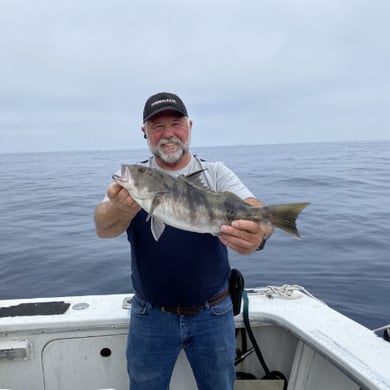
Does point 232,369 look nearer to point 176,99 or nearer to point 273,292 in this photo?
point 273,292

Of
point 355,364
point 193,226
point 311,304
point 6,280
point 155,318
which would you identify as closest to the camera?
point 193,226

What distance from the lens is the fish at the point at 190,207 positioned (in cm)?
309

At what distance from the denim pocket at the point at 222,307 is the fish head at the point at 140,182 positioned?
1.33m

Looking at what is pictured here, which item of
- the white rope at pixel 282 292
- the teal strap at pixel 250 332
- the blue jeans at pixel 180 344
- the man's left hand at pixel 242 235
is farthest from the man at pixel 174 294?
the white rope at pixel 282 292

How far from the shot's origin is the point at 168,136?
3.64 meters

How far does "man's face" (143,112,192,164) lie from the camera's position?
3650 mm

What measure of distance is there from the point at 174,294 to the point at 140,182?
1.17 metres

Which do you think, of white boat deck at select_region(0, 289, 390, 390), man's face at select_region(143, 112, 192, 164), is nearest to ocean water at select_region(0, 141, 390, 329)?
white boat deck at select_region(0, 289, 390, 390)

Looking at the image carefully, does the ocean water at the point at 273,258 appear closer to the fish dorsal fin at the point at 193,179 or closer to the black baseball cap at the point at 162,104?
the fish dorsal fin at the point at 193,179

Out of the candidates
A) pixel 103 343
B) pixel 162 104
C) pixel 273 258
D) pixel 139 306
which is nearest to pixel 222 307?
pixel 139 306

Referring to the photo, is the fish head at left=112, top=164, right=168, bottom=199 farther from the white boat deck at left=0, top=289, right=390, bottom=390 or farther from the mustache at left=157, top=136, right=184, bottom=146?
the white boat deck at left=0, top=289, right=390, bottom=390

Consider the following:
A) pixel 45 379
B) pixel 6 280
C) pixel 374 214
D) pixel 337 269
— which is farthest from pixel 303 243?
pixel 45 379

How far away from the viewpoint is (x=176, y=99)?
12.2 feet

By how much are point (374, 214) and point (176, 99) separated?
52.8ft
